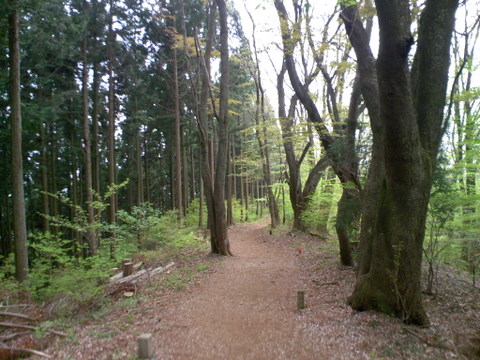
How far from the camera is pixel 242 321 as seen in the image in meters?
5.00

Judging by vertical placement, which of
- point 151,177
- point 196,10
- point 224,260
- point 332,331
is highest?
point 196,10

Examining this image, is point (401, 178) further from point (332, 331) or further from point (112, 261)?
point (112, 261)

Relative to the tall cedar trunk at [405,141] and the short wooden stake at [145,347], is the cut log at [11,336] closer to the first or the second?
the short wooden stake at [145,347]

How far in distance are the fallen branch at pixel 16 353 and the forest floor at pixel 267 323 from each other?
0.55 feet

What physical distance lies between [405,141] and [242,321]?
12.6ft

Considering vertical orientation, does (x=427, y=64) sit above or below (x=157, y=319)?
above

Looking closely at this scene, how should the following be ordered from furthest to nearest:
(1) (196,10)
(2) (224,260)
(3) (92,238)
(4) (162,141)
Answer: (4) (162,141), (1) (196,10), (2) (224,260), (3) (92,238)

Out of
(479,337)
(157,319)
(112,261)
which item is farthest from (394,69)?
(112,261)

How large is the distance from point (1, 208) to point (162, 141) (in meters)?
11.0

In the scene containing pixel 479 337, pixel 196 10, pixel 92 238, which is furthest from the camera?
pixel 196 10

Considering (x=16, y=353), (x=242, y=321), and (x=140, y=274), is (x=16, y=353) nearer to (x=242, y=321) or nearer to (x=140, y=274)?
(x=242, y=321)

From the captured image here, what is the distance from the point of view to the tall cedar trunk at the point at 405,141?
12.8 ft

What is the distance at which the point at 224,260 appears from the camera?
1008cm

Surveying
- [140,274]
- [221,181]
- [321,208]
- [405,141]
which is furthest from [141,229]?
[321,208]
